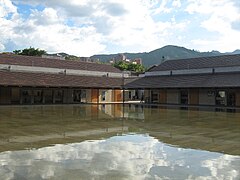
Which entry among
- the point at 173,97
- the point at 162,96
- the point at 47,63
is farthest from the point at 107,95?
the point at 173,97

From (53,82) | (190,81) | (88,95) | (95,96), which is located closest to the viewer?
(53,82)

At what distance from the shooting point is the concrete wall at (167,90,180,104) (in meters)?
33.4

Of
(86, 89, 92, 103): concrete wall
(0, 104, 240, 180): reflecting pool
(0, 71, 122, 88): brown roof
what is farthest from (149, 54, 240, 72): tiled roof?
(0, 104, 240, 180): reflecting pool

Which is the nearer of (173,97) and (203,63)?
(173,97)

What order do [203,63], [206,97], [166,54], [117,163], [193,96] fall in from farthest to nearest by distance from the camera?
[166,54]
[203,63]
[193,96]
[206,97]
[117,163]

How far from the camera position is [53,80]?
31812 millimetres

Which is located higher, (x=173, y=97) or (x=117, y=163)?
(x=173, y=97)

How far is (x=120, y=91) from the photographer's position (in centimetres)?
3950

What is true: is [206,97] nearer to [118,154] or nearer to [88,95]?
[88,95]

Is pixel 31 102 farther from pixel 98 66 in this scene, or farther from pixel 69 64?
pixel 98 66

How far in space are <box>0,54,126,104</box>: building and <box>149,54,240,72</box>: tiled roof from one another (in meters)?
6.26

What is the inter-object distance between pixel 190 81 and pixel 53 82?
13.8 m

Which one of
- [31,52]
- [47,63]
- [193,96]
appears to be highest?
[31,52]

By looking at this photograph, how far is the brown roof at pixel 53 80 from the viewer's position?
94.9 feet
